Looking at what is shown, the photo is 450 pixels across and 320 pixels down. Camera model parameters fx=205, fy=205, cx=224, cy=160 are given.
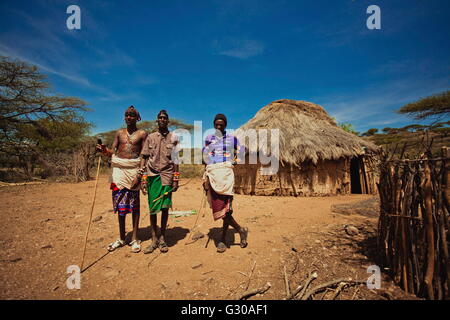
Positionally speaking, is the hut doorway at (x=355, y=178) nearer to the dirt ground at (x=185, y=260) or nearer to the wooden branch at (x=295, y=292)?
the dirt ground at (x=185, y=260)

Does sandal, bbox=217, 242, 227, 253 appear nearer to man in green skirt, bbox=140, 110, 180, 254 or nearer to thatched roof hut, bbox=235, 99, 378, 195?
man in green skirt, bbox=140, 110, 180, 254

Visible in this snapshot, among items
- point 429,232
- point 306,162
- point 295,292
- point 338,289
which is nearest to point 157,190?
point 295,292

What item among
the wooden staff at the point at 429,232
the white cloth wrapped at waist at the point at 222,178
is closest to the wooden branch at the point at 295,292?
the wooden staff at the point at 429,232

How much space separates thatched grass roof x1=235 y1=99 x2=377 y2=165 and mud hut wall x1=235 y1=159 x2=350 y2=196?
1.31 ft

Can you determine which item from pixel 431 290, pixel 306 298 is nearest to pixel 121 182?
pixel 306 298

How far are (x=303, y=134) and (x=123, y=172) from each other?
7593 millimetres

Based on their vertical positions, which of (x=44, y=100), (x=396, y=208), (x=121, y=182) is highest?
(x=44, y=100)

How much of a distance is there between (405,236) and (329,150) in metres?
6.56

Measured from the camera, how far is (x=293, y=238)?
3455 millimetres

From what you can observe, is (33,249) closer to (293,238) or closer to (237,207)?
(293,238)

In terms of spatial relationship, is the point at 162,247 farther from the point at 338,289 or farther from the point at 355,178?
the point at 355,178

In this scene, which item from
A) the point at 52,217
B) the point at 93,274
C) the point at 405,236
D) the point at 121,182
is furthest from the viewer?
the point at 52,217

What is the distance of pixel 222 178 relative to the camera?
3.03 metres
